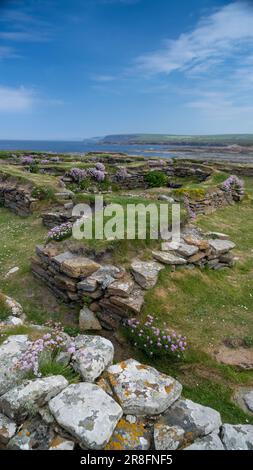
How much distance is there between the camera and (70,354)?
4.81m

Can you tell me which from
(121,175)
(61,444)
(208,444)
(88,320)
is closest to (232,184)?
(121,175)

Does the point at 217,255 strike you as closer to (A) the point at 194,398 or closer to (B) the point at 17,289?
(A) the point at 194,398

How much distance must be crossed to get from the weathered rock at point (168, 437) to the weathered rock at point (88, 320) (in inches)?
129

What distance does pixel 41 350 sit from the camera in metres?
4.66

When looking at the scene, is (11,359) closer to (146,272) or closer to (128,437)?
(128,437)

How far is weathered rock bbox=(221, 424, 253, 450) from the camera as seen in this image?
3.75 metres

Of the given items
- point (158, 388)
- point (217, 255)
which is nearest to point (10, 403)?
point (158, 388)

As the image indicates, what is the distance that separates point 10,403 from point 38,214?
12.5m

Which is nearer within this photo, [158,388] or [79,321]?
[158,388]

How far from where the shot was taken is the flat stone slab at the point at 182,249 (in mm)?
8587

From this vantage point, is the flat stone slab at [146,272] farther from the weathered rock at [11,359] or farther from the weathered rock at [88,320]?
the weathered rock at [11,359]

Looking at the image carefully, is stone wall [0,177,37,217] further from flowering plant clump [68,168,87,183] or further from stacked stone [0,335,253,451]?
stacked stone [0,335,253,451]

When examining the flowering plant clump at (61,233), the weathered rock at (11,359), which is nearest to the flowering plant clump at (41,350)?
the weathered rock at (11,359)
